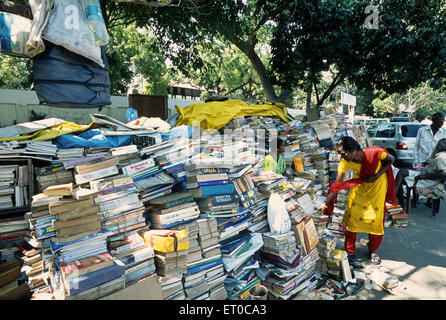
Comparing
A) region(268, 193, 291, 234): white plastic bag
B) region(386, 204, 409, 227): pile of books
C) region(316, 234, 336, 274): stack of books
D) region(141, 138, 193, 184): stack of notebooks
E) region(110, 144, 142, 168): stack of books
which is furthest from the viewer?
region(386, 204, 409, 227): pile of books

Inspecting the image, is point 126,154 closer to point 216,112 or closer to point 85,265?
point 85,265

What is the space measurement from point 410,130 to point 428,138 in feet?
12.8

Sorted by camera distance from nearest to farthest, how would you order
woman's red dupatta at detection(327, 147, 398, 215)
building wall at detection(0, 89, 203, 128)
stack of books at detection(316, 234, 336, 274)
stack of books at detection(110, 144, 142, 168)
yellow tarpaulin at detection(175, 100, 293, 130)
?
stack of books at detection(110, 144, 142, 168)
woman's red dupatta at detection(327, 147, 398, 215)
stack of books at detection(316, 234, 336, 274)
yellow tarpaulin at detection(175, 100, 293, 130)
building wall at detection(0, 89, 203, 128)

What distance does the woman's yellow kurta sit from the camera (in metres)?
3.57

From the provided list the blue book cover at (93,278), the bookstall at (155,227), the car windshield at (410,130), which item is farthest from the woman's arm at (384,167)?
the car windshield at (410,130)

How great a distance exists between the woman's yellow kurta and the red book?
10.2ft

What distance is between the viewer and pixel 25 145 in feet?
9.82

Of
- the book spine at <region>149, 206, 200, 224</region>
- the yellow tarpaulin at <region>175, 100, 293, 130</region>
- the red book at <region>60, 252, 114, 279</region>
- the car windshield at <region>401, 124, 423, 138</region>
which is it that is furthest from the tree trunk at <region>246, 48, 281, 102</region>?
the red book at <region>60, 252, 114, 279</region>

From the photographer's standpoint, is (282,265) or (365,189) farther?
(365,189)

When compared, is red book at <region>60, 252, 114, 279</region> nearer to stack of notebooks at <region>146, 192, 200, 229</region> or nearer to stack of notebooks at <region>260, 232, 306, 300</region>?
stack of notebooks at <region>146, 192, 200, 229</region>

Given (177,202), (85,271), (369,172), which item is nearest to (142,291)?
(85,271)

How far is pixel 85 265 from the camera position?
81.2 inches

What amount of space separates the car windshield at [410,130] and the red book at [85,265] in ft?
34.1

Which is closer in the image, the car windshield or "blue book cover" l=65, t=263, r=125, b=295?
"blue book cover" l=65, t=263, r=125, b=295
